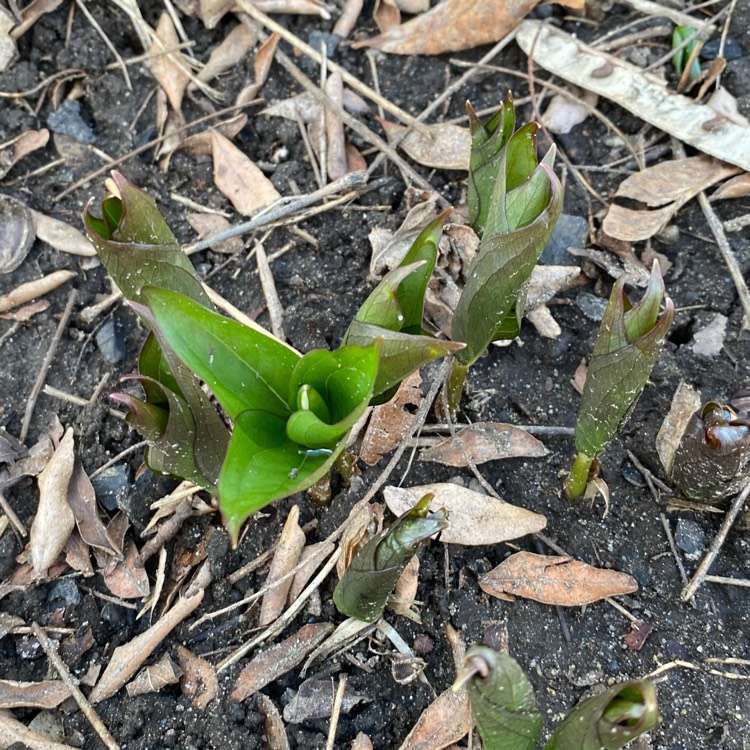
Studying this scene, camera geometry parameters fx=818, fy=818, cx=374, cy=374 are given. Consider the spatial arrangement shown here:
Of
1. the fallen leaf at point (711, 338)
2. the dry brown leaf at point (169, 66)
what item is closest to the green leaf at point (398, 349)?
the fallen leaf at point (711, 338)

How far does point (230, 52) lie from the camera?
3.10 m

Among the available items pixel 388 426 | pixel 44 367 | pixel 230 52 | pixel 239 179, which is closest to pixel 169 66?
pixel 230 52

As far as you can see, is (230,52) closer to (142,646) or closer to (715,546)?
(142,646)

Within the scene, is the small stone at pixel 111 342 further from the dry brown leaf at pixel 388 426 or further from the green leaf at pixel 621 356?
the green leaf at pixel 621 356

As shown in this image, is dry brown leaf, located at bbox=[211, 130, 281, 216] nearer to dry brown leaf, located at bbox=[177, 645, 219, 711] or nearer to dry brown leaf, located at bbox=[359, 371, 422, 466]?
dry brown leaf, located at bbox=[359, 371, 422, 466]

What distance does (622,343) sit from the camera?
1674 millimetres

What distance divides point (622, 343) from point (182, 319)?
880mm

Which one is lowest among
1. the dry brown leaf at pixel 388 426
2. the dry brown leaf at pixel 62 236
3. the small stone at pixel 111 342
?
the dry brown leaf at pixel 388 426

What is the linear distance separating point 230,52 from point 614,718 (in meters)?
2.70

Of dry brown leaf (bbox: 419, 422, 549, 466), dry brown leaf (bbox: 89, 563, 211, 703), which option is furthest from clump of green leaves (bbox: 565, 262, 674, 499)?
dry brown leaf (bbox: 89, 563, 211, 703)

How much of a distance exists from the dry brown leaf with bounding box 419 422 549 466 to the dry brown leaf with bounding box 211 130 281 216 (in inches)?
42.5

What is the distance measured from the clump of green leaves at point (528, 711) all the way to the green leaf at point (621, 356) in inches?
25.2

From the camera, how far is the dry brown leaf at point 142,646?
200 centimetres

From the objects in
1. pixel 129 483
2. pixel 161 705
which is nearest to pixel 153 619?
pixel 161 705
